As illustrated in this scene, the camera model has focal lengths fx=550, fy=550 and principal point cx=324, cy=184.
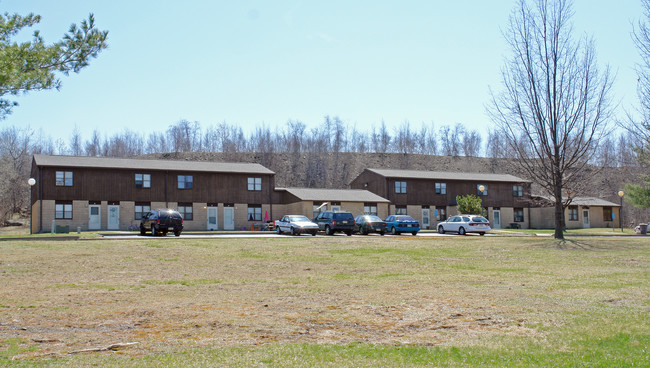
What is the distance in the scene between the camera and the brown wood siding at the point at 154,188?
45.9 meters

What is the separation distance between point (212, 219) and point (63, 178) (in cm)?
1299

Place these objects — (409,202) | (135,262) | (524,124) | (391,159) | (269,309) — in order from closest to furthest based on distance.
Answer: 1. (269,309)
2. (135,262)
3. (524,124)
4. (409,202)
5. (391,159)

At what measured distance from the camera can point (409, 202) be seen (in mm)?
57781

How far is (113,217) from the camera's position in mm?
47094

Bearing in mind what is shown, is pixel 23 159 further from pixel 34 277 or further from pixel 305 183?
pixel 34 277

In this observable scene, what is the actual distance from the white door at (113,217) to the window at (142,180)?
8.84 ft

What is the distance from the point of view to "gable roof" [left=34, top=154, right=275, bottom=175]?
46.7m

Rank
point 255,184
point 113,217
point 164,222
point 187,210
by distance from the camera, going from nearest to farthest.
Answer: point 164,222 → point 113,217 → point 187,210 → point 255,184

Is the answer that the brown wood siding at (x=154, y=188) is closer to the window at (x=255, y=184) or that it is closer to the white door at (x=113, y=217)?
the window at (x=255, y=184)

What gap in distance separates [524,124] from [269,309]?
2463cm

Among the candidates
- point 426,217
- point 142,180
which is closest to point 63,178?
point 142,180

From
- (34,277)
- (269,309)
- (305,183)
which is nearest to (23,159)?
(305,183)

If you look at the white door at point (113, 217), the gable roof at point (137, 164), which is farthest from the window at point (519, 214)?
the white door at point (113, 217)

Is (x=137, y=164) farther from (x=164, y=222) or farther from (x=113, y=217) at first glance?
(x=164, y=222)
